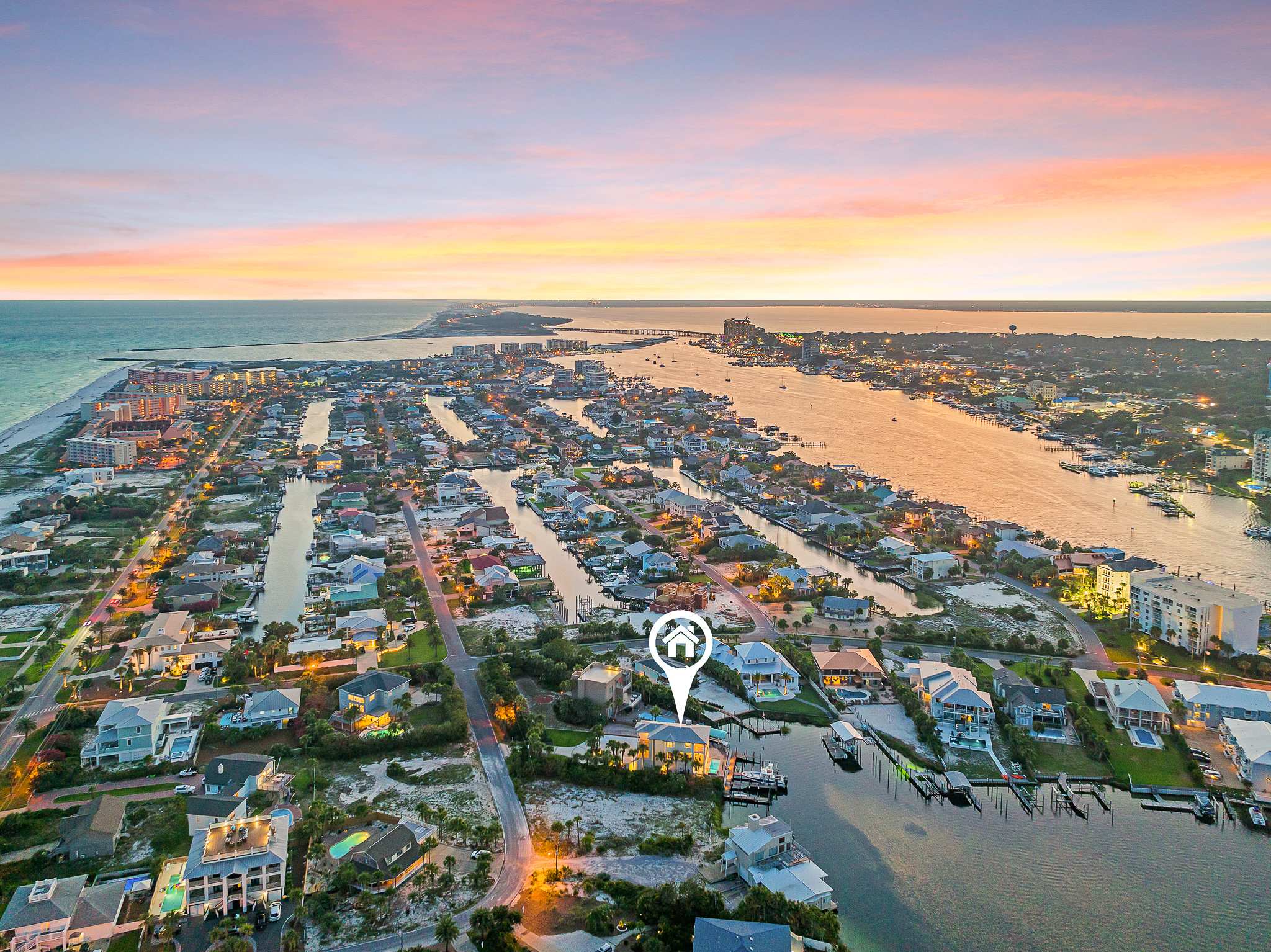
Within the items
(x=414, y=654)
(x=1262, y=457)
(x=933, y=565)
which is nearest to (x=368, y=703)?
(x=414, y=654)

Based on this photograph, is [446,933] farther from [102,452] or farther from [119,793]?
[102,452]

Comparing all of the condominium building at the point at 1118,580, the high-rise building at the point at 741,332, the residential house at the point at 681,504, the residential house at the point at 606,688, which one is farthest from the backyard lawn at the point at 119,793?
the high-rise building at the point at 741,332

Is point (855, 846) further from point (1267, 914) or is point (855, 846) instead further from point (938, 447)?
point (938, 447)

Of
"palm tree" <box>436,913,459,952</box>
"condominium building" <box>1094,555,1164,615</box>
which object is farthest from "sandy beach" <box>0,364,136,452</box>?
"condominium building" <box>1094,555,1164,615</box>

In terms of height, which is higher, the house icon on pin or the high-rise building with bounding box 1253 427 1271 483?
the high-rise building with bounding box 1253 427 1271 483

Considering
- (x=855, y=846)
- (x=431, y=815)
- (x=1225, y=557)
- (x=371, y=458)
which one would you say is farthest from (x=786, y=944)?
(x=371, y=458)

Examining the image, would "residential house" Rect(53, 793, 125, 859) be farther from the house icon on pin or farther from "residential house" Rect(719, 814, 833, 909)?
the house icon on pin

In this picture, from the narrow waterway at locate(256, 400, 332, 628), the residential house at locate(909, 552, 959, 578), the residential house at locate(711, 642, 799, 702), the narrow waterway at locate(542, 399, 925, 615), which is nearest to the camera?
the residential house at locate(711, 642, 799, 702)
